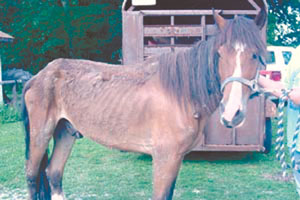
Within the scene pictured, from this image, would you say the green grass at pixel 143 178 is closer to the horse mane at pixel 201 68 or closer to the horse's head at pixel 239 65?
the horse mane at pixel 201 68

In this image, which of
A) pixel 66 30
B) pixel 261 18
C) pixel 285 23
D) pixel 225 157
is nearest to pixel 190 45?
pixel 225 157

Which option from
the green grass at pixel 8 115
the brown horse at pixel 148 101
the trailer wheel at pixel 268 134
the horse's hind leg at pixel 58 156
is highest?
the brown horse at pixel 148 101

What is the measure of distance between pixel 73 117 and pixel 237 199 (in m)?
2.09

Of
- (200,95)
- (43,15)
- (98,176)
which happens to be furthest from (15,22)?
(200,95)

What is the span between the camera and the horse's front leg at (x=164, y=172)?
2629mm

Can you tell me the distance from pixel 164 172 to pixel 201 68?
2.78 ft

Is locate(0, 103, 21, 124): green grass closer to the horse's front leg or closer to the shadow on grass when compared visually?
the shadow on grass

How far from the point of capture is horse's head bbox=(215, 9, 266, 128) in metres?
2.08

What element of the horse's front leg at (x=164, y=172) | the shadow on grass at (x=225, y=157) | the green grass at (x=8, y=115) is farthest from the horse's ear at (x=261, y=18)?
the green grass at (x=8, y=115)

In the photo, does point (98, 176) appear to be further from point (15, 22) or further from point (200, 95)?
point (15, 22)

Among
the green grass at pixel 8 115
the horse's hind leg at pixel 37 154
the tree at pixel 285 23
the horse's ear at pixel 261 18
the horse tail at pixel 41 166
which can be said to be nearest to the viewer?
the horse's ear at pixel 261 18

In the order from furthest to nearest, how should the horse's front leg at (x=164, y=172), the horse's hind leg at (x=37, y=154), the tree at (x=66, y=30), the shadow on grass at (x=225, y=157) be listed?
the tree at (x=66, y=30) → the shadow on grass at (x=225, y=157) → the horse's hind leg at (x=37, y=154) → the horse's front leg at (x=164, y=172)

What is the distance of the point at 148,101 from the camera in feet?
9.00

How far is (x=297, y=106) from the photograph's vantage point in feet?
7.54
